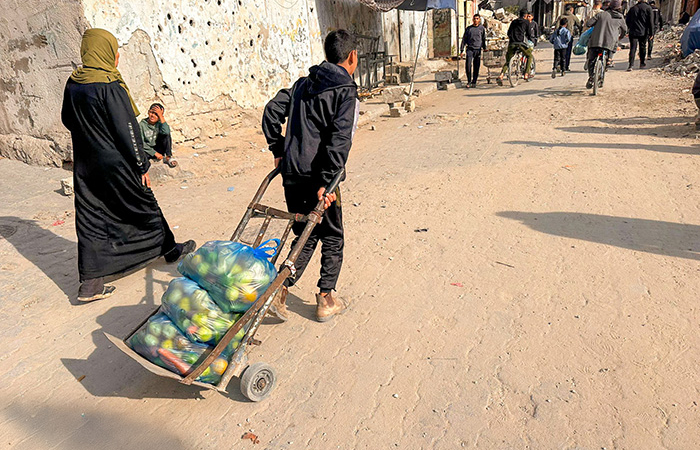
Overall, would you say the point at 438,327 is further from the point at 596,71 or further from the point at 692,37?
the point at 692,37

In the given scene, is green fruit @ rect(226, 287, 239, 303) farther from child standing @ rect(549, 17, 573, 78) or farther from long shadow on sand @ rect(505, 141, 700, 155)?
child standing @ rect(549, 17, 573, 78)

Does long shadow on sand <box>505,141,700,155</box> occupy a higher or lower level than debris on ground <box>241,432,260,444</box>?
higher

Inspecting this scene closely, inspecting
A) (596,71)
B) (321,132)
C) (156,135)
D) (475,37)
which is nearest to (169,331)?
(321,132)

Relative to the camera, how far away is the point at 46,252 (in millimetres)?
4352

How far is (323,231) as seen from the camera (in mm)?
2939

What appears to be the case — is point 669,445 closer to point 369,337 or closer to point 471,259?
point 369,337

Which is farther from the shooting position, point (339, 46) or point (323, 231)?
point (323, 231)

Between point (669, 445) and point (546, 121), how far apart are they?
22.9 feet

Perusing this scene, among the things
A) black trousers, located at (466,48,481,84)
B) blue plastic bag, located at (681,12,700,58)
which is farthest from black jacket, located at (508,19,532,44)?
blue plastic bag, located at (681,12,700,58)

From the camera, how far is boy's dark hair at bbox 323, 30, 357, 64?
274 centimetres

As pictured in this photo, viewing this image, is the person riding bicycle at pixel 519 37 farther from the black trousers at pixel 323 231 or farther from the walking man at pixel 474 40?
the black trousers at pixel 323 231

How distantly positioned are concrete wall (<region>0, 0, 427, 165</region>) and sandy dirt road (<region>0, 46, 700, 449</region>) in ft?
5.18

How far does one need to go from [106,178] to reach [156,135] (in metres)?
2.46

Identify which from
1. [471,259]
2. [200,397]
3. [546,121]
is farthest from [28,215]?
[546,121]
